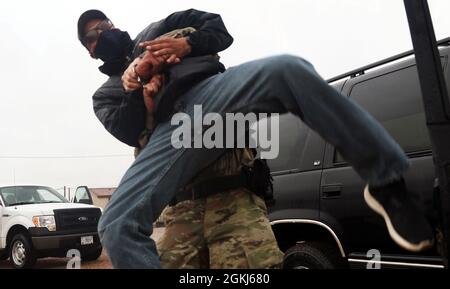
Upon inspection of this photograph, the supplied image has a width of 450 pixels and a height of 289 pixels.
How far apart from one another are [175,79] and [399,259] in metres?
1.74

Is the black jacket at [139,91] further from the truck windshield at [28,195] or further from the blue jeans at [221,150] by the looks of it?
the truck windshield at [28,195]

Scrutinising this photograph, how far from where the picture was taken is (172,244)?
1.68 m

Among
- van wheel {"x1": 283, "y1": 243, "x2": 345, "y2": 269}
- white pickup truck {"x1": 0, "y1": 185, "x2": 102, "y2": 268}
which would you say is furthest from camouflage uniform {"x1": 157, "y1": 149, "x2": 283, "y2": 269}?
white pickup truck {"x1": 0, "y1": 185, "x2": 102, "y2": 268}

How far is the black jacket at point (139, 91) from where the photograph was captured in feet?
4.62

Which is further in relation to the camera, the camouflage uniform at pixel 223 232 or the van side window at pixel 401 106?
the van side window at pixel 401 106

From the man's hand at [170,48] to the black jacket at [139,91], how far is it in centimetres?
4

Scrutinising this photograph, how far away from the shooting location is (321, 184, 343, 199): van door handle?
2.80 meters

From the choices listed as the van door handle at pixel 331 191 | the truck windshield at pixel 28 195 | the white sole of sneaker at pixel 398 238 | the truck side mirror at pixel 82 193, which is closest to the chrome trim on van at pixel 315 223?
the van door handle at pixel 331 191

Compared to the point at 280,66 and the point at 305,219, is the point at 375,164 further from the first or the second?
the point at 305,219

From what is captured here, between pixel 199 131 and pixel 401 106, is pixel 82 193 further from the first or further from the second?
pixel 199 131

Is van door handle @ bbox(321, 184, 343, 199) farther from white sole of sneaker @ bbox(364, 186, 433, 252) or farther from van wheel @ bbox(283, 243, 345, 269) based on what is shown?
white sole of sneaker @ bbox(364, 186, 433, 252)

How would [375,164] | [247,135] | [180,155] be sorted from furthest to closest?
[247,135] → [180,155] → [375,164]

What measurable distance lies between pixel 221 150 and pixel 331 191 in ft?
5.33

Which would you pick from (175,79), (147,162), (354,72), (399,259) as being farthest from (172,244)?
(354,72)
